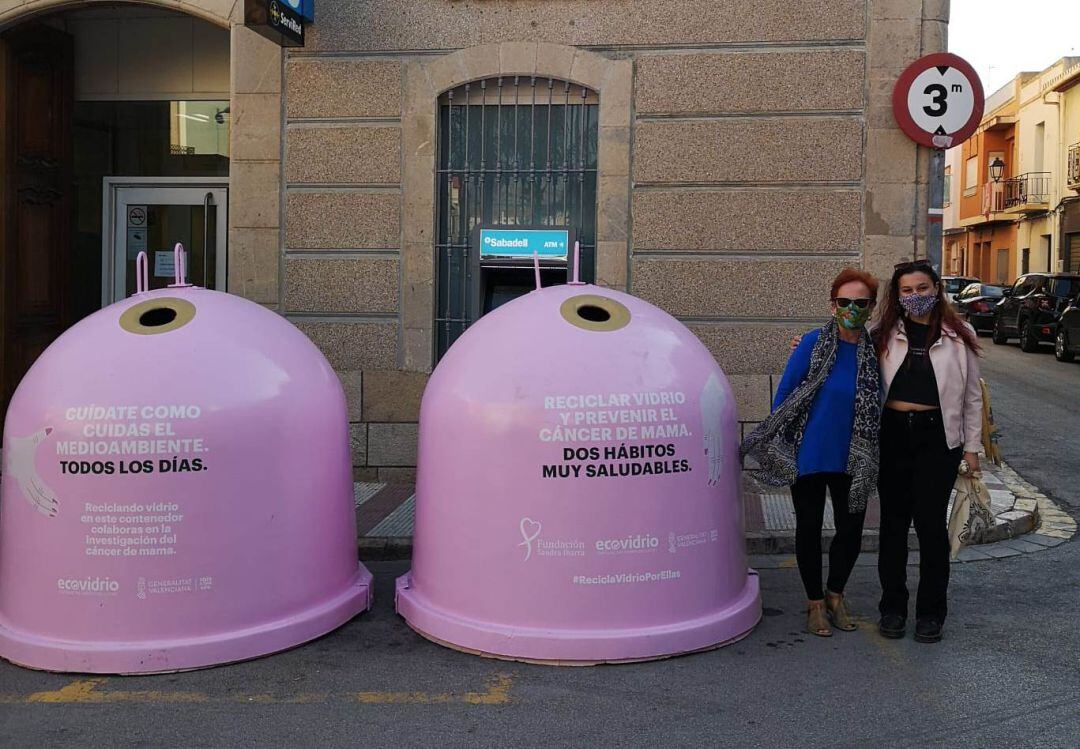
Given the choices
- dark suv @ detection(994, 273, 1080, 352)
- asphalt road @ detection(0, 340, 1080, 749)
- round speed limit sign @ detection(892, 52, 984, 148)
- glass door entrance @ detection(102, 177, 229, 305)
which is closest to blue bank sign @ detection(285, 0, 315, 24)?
glass door entrance @ detection(102, 177, 229, 305)

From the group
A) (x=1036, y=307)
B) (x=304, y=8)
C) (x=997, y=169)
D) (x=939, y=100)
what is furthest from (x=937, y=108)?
(x=997, y=169)

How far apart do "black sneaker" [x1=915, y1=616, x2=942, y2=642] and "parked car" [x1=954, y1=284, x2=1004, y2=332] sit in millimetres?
23633

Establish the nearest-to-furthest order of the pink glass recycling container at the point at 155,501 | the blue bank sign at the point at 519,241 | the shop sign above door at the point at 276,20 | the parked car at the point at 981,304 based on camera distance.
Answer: the pink glass recycling container at the point at 155,501 < the shop sign above door at the point at 276,20 < the blue bank sign at the point at 519,241 < the parked car at the point at 981,304

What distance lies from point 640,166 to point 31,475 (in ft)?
17.9

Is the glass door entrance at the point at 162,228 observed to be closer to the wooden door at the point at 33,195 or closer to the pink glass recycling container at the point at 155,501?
the wooden door at the point at 33,195

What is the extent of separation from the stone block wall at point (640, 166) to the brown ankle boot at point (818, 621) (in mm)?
3610

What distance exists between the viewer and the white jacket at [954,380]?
488cm

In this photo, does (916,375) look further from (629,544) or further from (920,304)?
(629,544)

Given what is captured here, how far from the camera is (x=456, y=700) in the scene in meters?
4.30

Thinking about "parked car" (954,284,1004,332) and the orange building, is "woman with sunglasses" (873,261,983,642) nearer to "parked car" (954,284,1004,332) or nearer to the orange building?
"parked car" (954,284,1004,332)

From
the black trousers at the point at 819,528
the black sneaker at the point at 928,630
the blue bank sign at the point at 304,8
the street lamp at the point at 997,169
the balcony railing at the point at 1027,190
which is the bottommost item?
the black sneaker at the point at 928,630

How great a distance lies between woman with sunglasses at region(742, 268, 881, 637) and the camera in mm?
4895

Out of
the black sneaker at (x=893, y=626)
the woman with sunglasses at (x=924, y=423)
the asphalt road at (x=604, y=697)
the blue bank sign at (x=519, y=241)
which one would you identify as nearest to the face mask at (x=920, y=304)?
the woman with sunglasses at (x=924, y=423)

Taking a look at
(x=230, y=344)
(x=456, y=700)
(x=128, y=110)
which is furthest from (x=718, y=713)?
(x=128, y=110)
